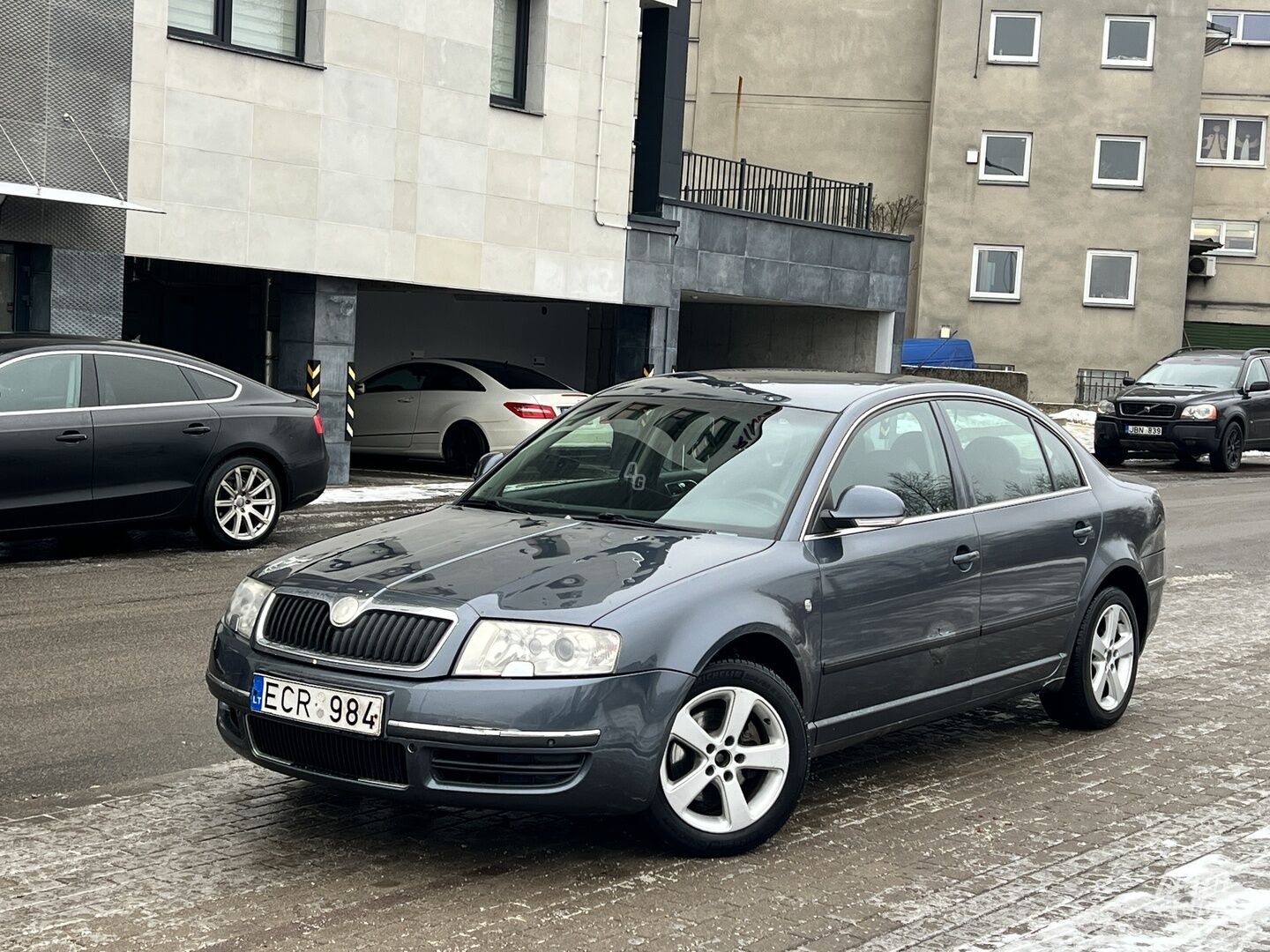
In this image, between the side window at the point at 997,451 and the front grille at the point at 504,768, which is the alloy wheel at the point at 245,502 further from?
the front grille at the point at 504,768

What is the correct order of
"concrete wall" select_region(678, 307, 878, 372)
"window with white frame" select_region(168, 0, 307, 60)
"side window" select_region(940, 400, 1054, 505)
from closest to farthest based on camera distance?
"side window" select_region(940, 400, 1054, 505)
"window with white frame" select_region(168, 0, 307, 60)
"concrete wall" select_region(678, 307, 878, 372)

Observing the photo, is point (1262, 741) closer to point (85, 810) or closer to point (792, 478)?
point (792, 478)

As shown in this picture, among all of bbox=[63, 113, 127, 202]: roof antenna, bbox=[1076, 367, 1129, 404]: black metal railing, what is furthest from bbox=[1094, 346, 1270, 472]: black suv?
bbox=[63, 113, 127, 202]: roof antenna

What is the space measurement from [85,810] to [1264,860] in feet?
13.0

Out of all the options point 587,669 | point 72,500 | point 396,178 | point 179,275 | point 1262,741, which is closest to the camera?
point 587,669

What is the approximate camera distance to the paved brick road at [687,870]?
4.53 m

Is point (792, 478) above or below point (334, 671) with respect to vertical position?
above

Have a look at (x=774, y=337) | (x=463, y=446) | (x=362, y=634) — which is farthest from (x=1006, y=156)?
(x=362, y=634)

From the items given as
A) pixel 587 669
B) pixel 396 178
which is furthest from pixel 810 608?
pixel 396 178

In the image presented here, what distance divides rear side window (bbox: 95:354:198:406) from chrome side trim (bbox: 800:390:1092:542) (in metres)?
7.10

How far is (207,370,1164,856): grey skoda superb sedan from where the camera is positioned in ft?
15.9

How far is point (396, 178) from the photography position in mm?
20062

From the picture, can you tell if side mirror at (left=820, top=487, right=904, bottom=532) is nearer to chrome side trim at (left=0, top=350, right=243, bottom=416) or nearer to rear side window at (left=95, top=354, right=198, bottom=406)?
chrome side trim at (left=0, top=350, right=243, bottom=416)

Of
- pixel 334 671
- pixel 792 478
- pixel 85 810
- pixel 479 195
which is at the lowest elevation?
pixel 85 810
